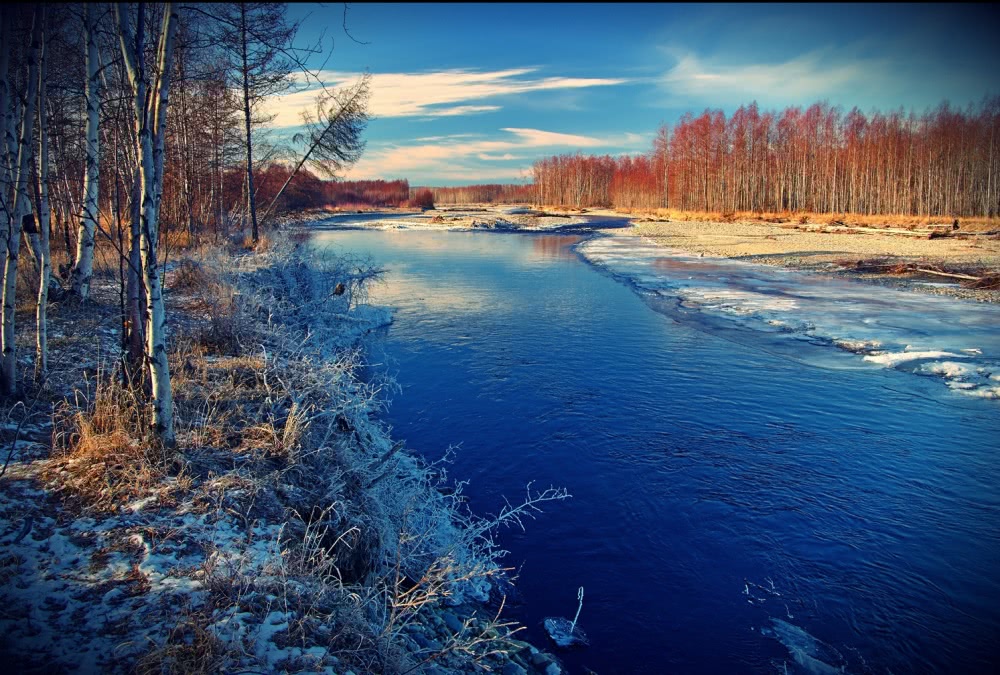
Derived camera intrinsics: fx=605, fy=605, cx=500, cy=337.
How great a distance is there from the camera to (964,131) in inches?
2260

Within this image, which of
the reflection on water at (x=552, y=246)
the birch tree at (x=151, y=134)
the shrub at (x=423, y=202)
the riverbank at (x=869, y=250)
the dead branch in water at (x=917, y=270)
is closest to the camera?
the birch tree at (x=151, y=134)

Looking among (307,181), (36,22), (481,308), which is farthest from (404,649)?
(307,181)

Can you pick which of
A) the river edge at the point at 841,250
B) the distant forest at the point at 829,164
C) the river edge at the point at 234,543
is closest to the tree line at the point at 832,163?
the distant forest at the point at 829,164

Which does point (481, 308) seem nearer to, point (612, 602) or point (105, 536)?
point (612, 602)

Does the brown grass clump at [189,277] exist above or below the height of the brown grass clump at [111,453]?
above

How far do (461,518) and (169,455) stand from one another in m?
2.64

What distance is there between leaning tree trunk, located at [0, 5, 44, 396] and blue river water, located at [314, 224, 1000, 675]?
439cm

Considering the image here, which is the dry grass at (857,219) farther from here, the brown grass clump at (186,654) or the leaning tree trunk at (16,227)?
the brown grass clump at (186,654)

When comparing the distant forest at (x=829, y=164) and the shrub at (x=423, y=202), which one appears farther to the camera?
the shrub at (x=423, y=202)

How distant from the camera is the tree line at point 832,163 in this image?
56812 millimetres

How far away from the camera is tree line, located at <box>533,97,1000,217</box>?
5681 centimetres

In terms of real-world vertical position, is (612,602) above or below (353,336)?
below

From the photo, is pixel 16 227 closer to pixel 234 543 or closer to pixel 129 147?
pixel 129 147

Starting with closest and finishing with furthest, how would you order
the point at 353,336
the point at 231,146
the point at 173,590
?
the point at 173,590 < the point at 353,336 < the point at 231,146
